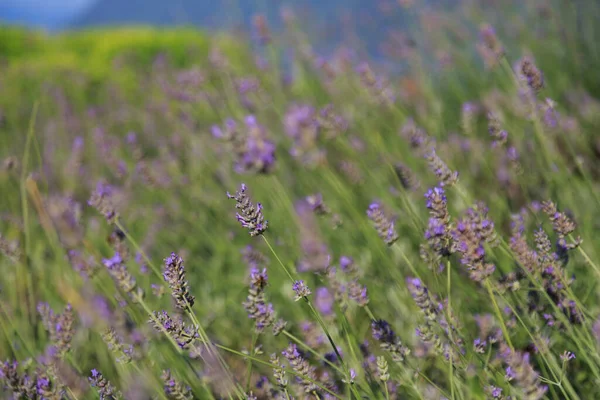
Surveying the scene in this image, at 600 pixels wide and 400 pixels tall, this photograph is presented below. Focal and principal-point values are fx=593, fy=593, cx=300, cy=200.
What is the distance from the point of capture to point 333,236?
2219 mm

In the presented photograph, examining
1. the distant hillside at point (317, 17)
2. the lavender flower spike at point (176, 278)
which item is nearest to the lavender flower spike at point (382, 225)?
the lavender flower spike at point (176, 278)

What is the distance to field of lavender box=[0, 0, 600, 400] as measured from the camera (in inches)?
45.6

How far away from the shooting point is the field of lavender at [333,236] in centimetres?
116

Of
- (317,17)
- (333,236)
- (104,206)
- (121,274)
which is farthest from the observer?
(317,17)

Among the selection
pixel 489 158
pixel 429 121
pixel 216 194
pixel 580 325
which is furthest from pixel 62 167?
pixel 580 325

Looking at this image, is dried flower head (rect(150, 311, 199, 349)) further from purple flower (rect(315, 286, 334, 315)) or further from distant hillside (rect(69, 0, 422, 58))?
distant hillside (rect(69, 0, 422, 58))

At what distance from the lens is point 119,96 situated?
5500 mm

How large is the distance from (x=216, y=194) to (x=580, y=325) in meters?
1.90

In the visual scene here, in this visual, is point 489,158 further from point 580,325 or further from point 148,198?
point 148,198

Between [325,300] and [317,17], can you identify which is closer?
[325,300]

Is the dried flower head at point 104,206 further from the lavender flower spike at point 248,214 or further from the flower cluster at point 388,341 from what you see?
the flower cluster at point 388,341

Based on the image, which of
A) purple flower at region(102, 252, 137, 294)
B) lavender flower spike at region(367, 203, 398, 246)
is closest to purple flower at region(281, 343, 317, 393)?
lavender flower spike at region(367, 203, 398, 246)

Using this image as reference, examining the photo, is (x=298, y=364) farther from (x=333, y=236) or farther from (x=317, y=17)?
(x=317, y=17)

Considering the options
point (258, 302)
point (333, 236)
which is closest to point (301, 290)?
point (258, 302)
